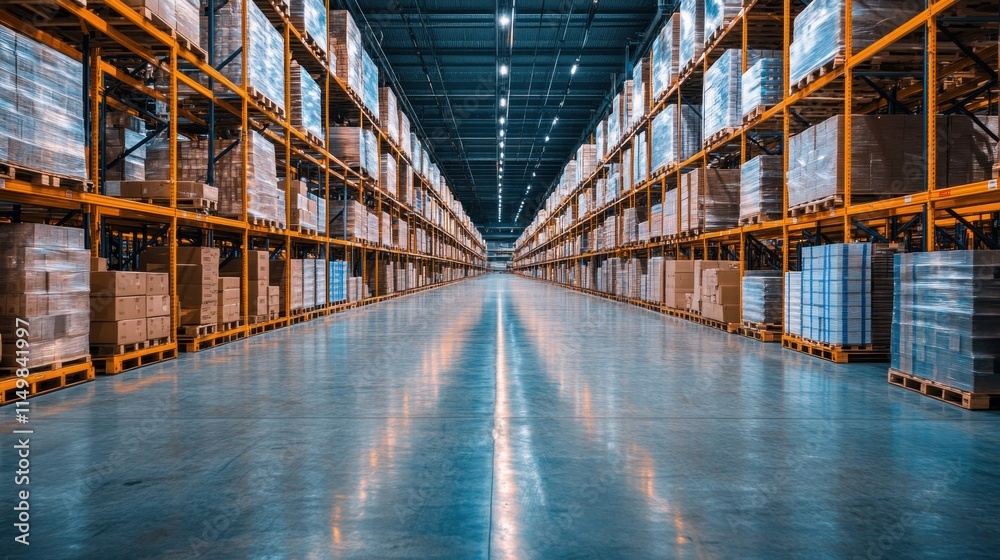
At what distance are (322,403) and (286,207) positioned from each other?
6059 millimetres

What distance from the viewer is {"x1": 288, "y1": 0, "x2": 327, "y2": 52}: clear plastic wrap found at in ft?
29.5

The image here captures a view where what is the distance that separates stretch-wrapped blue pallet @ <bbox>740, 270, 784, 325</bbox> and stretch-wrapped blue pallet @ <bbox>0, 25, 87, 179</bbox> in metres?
7.58

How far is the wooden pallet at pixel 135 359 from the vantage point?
4938 millimetres

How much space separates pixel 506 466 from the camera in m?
2.61

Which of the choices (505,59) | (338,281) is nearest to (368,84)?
(338,281)

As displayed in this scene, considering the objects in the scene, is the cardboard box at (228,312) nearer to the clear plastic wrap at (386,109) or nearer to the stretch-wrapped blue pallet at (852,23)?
the stretch-wrapped blue pallet at (852,23)

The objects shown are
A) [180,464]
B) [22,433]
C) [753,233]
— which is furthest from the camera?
[753,233]

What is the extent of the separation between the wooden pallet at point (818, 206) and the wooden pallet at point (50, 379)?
24.1ft

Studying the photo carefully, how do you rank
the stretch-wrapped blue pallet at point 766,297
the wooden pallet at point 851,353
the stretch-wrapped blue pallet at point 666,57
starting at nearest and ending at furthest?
the wooden pallet at point 851,353, the stretch-wrapped blue pallet at point 766,297, the stretch-wrapped blue pallet at point 666,57

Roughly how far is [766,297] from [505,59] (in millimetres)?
13251

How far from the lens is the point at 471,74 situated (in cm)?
1967

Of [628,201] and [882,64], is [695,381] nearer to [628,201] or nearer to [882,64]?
[882,64]

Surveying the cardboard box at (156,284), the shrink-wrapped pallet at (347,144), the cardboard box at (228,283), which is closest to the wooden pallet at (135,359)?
the cardboard box at (156,284)

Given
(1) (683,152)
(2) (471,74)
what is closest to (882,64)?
(1) (683,152)
